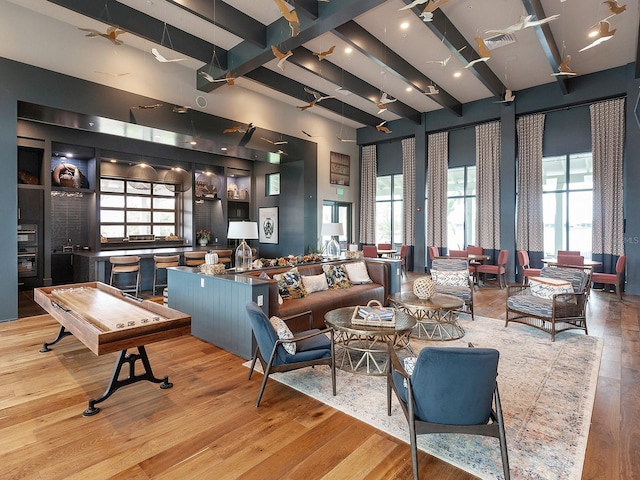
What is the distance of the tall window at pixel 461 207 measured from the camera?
32.1 ft

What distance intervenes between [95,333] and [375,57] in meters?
6.15

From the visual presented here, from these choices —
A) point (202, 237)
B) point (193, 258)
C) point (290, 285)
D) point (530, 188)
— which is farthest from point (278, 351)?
point (530, 188)

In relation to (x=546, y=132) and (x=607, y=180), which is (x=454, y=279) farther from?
(x=546, y=132)

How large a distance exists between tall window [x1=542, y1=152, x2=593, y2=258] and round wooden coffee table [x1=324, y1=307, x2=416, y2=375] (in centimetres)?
673

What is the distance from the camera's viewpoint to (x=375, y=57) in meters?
6.31

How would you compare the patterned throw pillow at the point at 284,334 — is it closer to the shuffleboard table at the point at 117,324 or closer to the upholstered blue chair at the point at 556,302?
the shuffleboard table at the point at 117,324

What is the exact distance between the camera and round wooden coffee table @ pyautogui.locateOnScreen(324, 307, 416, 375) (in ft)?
10.4

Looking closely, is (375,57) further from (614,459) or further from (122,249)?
(122,249)

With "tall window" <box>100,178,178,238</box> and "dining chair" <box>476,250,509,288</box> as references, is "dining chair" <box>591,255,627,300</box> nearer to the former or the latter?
"dining chair" <box>476,250,509,288</box>

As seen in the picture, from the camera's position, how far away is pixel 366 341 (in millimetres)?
3971

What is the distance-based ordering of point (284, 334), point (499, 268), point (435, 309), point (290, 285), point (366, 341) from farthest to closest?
point (499, 268), point (290, 285), point (435, 309), point (366, 341), point (284, 334)

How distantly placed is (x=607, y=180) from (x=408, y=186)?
477 centimetres

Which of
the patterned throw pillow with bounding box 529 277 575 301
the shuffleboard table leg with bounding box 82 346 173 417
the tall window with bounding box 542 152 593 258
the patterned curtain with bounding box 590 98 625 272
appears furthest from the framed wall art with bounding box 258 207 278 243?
the patterned curtain with bounding box 590 98 625 272

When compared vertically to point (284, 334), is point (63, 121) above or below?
above
